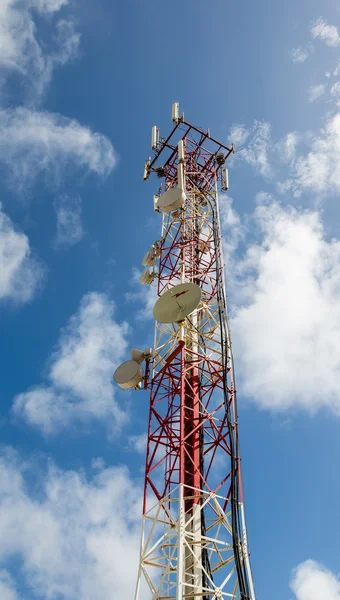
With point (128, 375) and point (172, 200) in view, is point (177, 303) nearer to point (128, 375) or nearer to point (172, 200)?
point (128, 375)

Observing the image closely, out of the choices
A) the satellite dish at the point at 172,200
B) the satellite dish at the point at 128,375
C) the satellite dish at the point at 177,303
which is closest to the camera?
the satellite dish at the point at 177,303

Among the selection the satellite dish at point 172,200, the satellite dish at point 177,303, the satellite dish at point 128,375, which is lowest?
the satellite dish at point 128,375

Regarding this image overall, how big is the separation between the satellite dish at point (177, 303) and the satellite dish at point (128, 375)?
2320 millimetres

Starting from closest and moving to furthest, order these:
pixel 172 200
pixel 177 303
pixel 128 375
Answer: pixel 177 303, pixel 128 375, pixel 172 200

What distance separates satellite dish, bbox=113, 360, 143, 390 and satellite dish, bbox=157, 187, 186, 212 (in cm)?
841

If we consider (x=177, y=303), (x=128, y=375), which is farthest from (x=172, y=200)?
(x=128, y=375)

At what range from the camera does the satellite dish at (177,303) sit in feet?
68.0

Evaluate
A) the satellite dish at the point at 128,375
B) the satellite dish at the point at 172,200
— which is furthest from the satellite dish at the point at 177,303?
the satellite dish at the point at 172,200

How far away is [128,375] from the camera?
858 inches

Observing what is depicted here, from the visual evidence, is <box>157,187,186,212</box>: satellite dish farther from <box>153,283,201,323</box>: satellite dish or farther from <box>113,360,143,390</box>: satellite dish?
<box>113,360,143,390</box>: satellite dish

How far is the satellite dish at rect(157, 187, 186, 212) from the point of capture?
25.4 m

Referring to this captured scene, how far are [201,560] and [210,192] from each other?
18.8 meters

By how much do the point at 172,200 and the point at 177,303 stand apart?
6803 millimetres

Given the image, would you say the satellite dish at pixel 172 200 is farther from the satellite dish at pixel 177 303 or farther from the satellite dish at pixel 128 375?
the satellite dish at pixel 128 375
